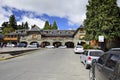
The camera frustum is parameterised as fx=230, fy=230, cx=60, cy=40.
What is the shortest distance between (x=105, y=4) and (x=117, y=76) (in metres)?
39.5

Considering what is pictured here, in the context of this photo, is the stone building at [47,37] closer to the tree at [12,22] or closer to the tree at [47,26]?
the tree at [47,26]

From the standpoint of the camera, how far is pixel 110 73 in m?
5.74

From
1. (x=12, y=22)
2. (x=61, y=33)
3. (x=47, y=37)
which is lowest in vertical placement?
(x=47, y=37)

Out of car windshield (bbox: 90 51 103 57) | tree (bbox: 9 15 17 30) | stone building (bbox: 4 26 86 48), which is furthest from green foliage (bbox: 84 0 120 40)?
tree (bbox: 9 15 17 30)

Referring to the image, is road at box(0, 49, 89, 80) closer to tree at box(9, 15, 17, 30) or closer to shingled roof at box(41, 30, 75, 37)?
shingled roof at box(41, 30, 75, 37)

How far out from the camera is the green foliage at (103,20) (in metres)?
41.5

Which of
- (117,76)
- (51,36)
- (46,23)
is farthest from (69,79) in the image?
(46,23)

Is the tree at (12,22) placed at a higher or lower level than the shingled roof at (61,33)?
higher

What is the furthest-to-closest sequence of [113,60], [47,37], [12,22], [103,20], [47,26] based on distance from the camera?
[12,22] < [47,26] < [47,37] < [103,20] < [113,60]

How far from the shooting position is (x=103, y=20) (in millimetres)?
41500

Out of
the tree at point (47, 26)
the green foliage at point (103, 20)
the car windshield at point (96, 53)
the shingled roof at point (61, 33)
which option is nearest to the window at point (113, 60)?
the car windshield at point (96, 53)

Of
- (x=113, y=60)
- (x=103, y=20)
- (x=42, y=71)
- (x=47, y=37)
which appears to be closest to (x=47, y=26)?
(x=47, y=37)

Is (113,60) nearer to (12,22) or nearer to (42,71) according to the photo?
(42,71)

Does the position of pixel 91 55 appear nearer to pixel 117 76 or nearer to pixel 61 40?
pixel 117 76
